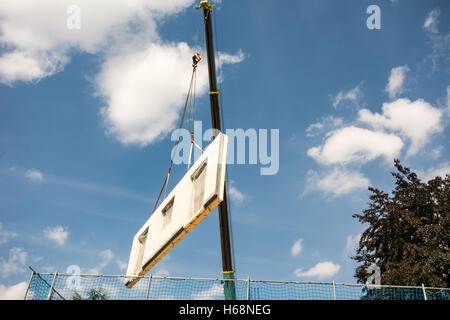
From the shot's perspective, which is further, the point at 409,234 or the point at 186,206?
the point at 409,234

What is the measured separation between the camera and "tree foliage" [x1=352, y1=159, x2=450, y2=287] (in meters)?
22.5

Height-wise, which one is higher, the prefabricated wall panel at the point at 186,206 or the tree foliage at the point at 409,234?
the tree foliage at the point at 409,234

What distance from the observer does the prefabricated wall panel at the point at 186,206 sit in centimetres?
888

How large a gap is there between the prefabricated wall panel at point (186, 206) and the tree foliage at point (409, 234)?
18794 mm

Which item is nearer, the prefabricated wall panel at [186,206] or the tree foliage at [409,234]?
the prefabricated wall panel at [186,206]

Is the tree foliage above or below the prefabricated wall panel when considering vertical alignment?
above

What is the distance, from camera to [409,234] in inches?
1022

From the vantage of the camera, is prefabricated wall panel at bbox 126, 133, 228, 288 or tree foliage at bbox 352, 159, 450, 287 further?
tree foliage at bbox 352, 159, 450, 287

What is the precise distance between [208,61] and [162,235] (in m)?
10.3

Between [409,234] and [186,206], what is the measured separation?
22704mm

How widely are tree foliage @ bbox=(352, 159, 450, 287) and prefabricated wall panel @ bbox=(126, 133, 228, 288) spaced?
740 inches

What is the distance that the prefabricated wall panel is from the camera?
8875 millimetres
